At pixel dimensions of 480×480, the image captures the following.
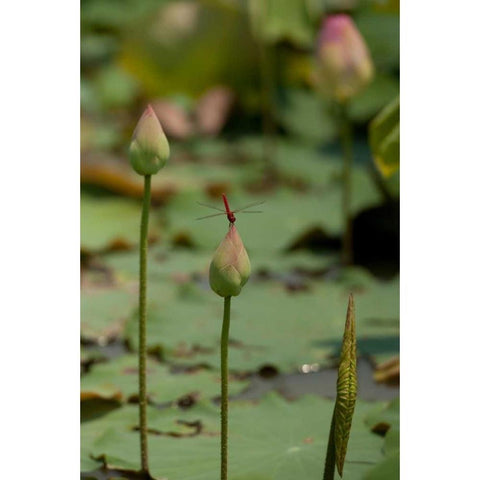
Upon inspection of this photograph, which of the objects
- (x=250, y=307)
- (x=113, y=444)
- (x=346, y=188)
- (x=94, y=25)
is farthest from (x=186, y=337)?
(x=94, y=25)

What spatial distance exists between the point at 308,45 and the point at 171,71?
1.00ft

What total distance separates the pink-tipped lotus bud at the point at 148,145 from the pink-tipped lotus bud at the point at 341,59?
0.74 metres

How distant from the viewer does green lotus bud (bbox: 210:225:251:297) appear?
722 millimetres

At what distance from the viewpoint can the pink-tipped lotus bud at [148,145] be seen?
80 cm

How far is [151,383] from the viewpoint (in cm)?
114

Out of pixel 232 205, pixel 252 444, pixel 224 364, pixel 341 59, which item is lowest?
pixel 252 444

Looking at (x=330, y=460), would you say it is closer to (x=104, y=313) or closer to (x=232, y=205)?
(x=104, y=313)

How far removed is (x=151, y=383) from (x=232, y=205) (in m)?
0.62

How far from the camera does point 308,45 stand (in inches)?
92.4

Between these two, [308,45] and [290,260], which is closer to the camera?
[290,260]

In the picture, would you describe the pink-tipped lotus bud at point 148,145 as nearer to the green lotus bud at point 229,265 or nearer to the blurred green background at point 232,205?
the green lotus bud at point 229,265

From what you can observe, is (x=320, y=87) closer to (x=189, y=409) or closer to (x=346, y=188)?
(x=346, y=188)

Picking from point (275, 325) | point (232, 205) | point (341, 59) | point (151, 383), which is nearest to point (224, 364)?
point (151, 383)
